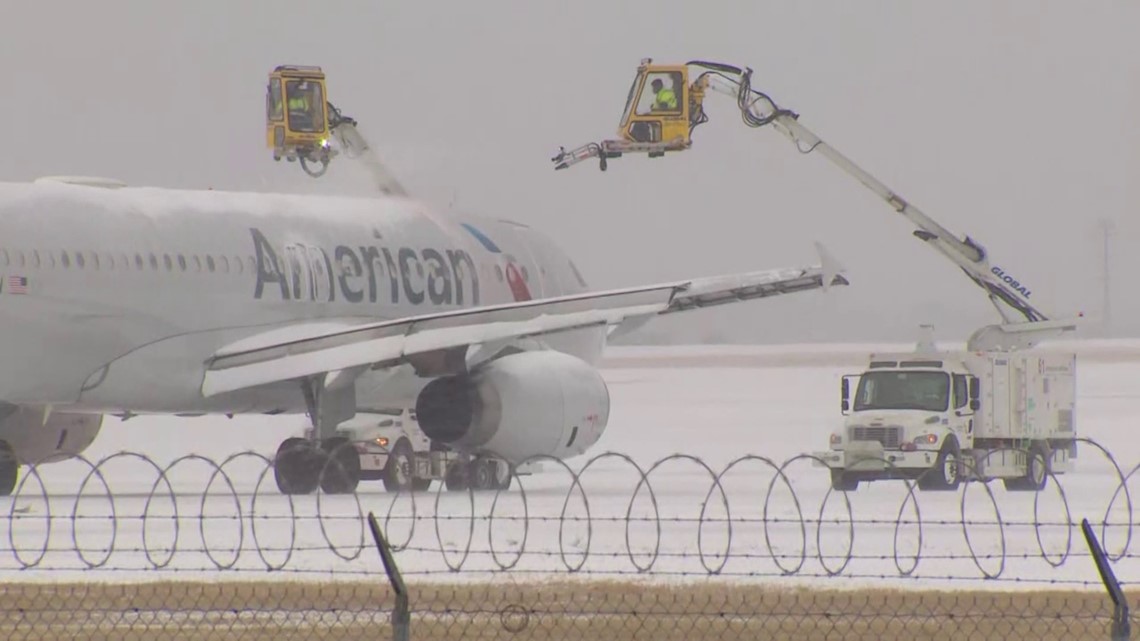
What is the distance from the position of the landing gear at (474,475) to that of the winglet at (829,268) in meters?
5.87

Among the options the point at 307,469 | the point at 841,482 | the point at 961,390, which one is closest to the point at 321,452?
the point at 307,469

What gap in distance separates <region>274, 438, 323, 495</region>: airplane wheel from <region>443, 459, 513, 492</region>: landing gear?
2.43 metres

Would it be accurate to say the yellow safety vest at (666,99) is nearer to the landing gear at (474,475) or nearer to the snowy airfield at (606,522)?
the snowy airfield at (606,522)

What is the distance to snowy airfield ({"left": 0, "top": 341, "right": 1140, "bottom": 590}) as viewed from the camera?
20516 millimetres

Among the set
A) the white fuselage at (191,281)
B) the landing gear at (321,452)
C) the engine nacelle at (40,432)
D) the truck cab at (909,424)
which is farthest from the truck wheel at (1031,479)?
the engine nacelle at (40,432)

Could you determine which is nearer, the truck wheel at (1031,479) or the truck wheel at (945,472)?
the truck wheel at (945,472)

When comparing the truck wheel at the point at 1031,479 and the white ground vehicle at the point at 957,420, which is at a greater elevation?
the white ground vehicle at the point at 957,420

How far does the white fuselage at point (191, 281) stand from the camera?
31.4 m

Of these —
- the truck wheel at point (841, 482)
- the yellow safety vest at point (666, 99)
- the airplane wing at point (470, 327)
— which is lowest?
the truck wheel at point (841, 482)

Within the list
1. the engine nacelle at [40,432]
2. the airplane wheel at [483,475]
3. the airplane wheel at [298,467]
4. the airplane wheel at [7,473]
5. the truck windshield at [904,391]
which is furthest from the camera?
the airplane wheel at [483,475]

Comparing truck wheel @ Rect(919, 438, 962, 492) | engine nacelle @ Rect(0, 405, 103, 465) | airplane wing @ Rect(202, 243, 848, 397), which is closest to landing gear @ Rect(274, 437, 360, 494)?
airplane wing @ Rect(202, 243, 848, 397)

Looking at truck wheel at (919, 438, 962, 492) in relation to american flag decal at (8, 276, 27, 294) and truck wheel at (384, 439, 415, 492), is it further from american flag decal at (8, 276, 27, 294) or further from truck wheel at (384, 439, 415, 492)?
american flag decal at (8, 276, 27, 294)

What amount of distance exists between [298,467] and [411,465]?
1.96 metres

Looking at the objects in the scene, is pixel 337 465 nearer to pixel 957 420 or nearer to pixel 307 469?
pixel 307 469
